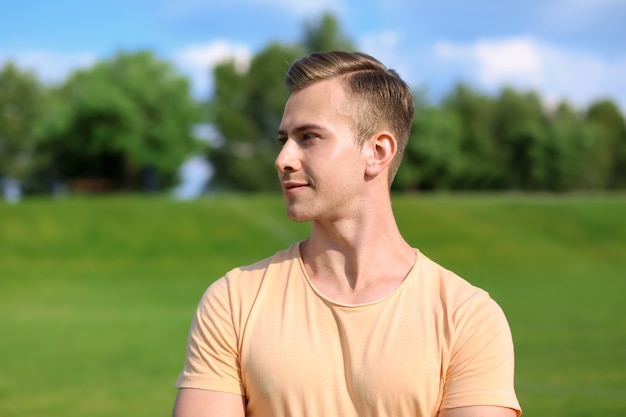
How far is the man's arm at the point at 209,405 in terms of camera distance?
2.75m

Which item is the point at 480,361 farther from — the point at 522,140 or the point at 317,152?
the point at 522,140

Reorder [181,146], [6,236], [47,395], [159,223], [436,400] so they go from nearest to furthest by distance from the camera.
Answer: [436,400]
[47,395]
[6,236]
[159,223]
[181,146]

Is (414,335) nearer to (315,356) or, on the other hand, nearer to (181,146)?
(315,356)

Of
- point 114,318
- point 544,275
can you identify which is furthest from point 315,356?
point 544,275

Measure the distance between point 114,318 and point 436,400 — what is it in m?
23.0

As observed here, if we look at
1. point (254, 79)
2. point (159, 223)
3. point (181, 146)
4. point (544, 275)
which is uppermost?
point (254, 79)

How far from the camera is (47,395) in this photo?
1465 centimetres

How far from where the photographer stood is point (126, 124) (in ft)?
257

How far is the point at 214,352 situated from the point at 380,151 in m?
0.84

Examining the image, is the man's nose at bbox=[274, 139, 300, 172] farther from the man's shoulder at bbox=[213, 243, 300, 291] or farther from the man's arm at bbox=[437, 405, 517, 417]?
the man's arm at bbox=[437, 405, 517, 417]

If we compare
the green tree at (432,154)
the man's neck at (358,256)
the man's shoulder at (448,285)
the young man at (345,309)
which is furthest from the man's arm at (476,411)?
the green tree at (432,154)

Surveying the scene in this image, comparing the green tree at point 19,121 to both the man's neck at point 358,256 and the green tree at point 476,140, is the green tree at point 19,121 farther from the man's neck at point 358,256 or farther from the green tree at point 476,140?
the man's neck at point 358,256

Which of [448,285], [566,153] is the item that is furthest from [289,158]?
Answer: [566,153]

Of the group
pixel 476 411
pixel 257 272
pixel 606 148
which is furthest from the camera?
pixel 606 148
